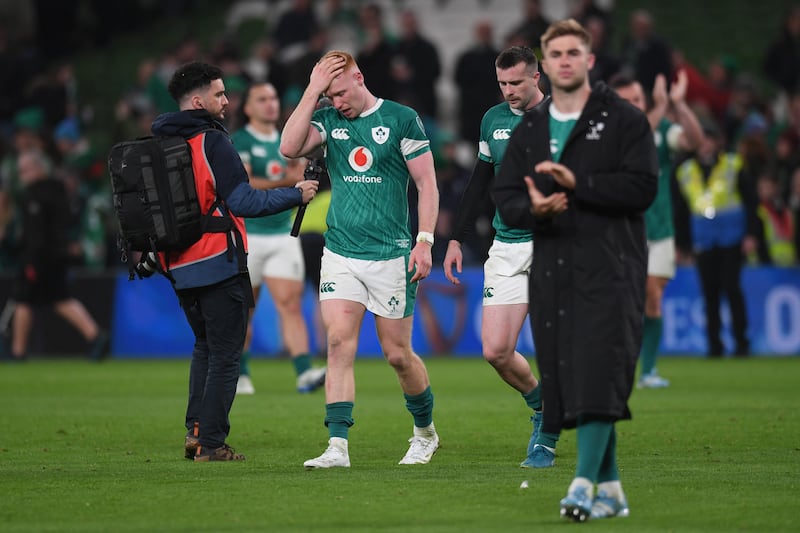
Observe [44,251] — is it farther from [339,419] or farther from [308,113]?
[339,419]

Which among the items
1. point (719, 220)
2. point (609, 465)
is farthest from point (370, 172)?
point (719, 220)

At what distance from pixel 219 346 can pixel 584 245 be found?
3.26m

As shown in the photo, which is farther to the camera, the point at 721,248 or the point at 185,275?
the point at 721,248

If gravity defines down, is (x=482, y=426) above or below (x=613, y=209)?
below

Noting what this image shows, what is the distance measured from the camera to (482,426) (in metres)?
11.7

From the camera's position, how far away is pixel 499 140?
31.2 ft

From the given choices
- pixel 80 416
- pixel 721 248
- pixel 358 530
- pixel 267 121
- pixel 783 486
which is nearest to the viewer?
pixel 358 530

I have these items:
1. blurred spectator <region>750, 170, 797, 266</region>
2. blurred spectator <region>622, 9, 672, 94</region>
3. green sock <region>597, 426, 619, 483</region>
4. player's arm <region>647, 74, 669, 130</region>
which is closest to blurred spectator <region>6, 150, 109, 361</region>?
blurred spectator <region>622, 9, 672, 94</region>

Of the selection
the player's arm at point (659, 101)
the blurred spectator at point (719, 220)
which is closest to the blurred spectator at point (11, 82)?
the blurred spectator at point (719, 220)

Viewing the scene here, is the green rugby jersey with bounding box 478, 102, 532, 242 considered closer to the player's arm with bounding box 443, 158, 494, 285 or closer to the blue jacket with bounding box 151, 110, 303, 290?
the player's arm with bounding box 443, 158, 494, 285

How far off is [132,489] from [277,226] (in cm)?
694

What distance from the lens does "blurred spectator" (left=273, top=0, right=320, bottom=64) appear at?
2666 cm

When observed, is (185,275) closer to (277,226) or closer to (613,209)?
(613,209)

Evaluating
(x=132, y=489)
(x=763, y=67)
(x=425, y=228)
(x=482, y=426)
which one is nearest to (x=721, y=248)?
(x=763, y=67)
